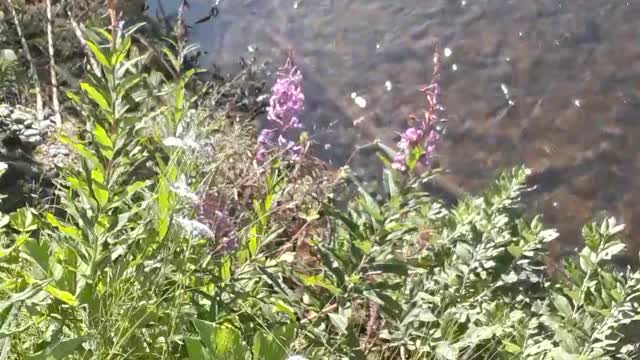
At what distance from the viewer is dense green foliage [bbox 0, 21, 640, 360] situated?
2.09 metres

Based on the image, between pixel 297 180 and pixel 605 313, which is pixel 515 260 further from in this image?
pixel 297 180

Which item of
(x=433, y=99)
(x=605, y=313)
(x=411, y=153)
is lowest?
(x=605, y=313)

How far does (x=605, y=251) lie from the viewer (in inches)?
113

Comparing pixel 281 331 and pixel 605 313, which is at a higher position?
pixel 281 331

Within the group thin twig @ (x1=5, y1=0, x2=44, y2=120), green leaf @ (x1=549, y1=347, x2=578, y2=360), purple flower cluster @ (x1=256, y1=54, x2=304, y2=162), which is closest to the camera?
green leaf @ (x1=549, y1=347, x2=578, y2=360)

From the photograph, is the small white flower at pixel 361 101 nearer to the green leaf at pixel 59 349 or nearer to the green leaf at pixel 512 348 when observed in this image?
the green leaf at pixel 512 348

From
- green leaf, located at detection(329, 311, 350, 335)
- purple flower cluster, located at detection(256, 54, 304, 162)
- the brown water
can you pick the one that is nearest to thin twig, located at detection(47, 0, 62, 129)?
purple flower cluster, located at detection(256, 54, 304, 162)

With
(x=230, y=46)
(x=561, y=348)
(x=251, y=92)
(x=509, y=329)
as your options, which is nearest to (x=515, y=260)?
(x=509, y=329)

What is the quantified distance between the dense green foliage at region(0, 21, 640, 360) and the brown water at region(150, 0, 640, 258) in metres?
1.57

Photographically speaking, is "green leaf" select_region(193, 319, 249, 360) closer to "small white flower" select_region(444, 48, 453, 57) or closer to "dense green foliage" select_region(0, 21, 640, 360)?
"dense green foliage" select_region(0, 21, 640, 360)

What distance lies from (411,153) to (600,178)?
2731 millimetres

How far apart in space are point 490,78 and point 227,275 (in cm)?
340

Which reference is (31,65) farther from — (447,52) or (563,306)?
(563,306)

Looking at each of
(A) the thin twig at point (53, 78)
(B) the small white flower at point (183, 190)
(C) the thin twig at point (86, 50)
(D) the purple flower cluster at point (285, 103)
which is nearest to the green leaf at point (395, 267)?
(B) the small white flower at point (183, 190)
